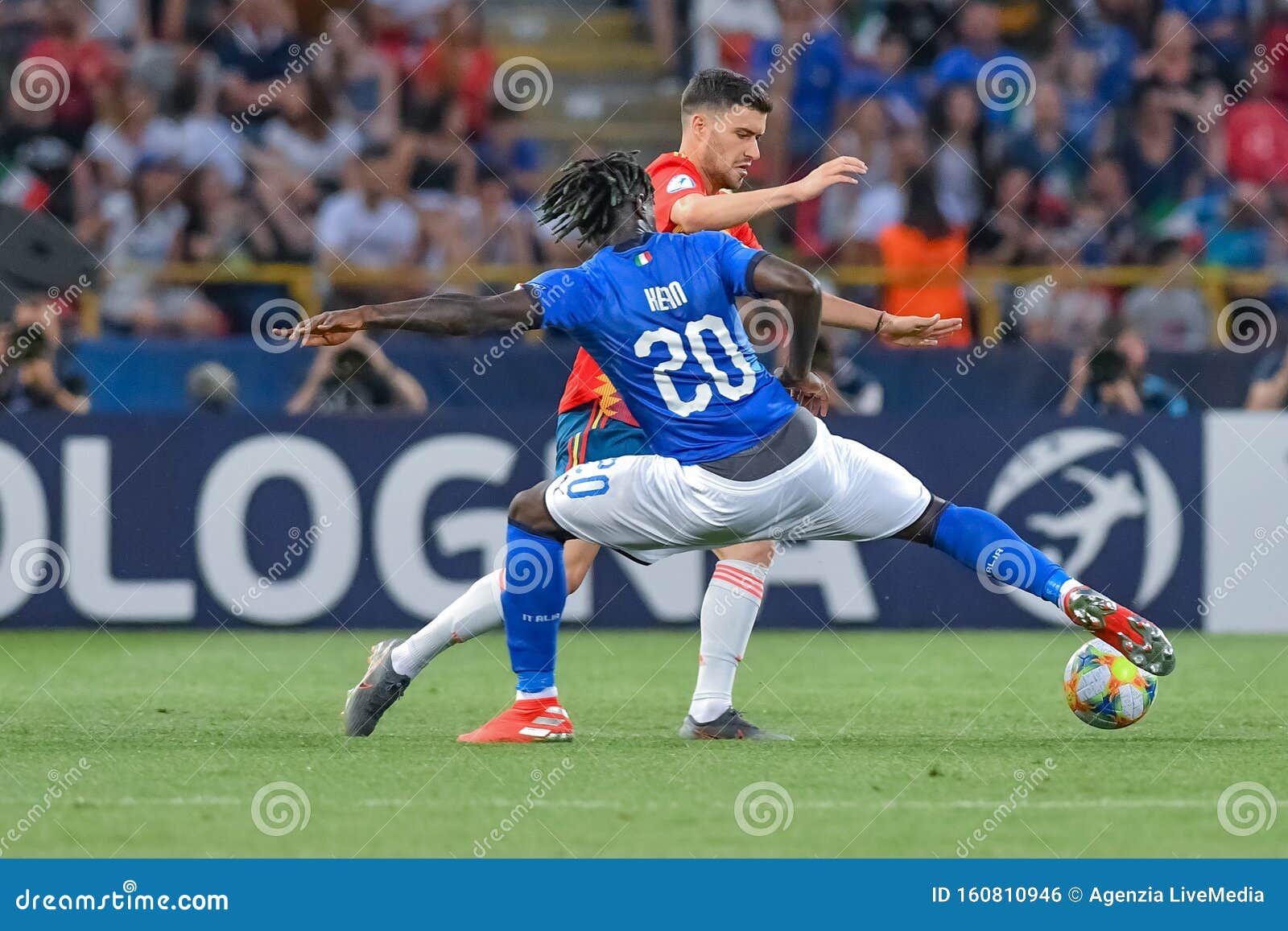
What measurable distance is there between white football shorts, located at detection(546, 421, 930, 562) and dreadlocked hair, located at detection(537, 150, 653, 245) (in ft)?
2.43

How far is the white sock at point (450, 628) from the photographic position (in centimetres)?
712

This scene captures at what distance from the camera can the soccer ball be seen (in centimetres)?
711

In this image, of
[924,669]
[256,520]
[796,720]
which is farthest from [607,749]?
[256,520]

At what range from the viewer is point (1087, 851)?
5.04 meters

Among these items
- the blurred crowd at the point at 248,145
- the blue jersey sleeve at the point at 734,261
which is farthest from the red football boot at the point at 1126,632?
the blurred crowd at the point at 248,145

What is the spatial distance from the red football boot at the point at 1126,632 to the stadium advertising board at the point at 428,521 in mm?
5291

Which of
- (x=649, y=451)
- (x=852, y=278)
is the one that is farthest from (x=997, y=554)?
(x=852, y=278)

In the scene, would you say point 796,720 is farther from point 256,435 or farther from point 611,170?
point 256,435

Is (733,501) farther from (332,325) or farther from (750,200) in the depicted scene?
(332,325)

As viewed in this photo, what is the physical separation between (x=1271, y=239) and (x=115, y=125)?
26.9ft

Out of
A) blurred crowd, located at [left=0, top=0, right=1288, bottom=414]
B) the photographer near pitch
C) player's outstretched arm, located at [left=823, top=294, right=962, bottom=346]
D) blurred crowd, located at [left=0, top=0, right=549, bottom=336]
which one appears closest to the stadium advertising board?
the photographer near pitch

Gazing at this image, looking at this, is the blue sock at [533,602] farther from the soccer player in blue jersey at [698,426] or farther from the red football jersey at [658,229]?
the red football jersey at [658,229]

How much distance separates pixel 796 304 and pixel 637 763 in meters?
1.47

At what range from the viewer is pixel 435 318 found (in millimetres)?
6293
